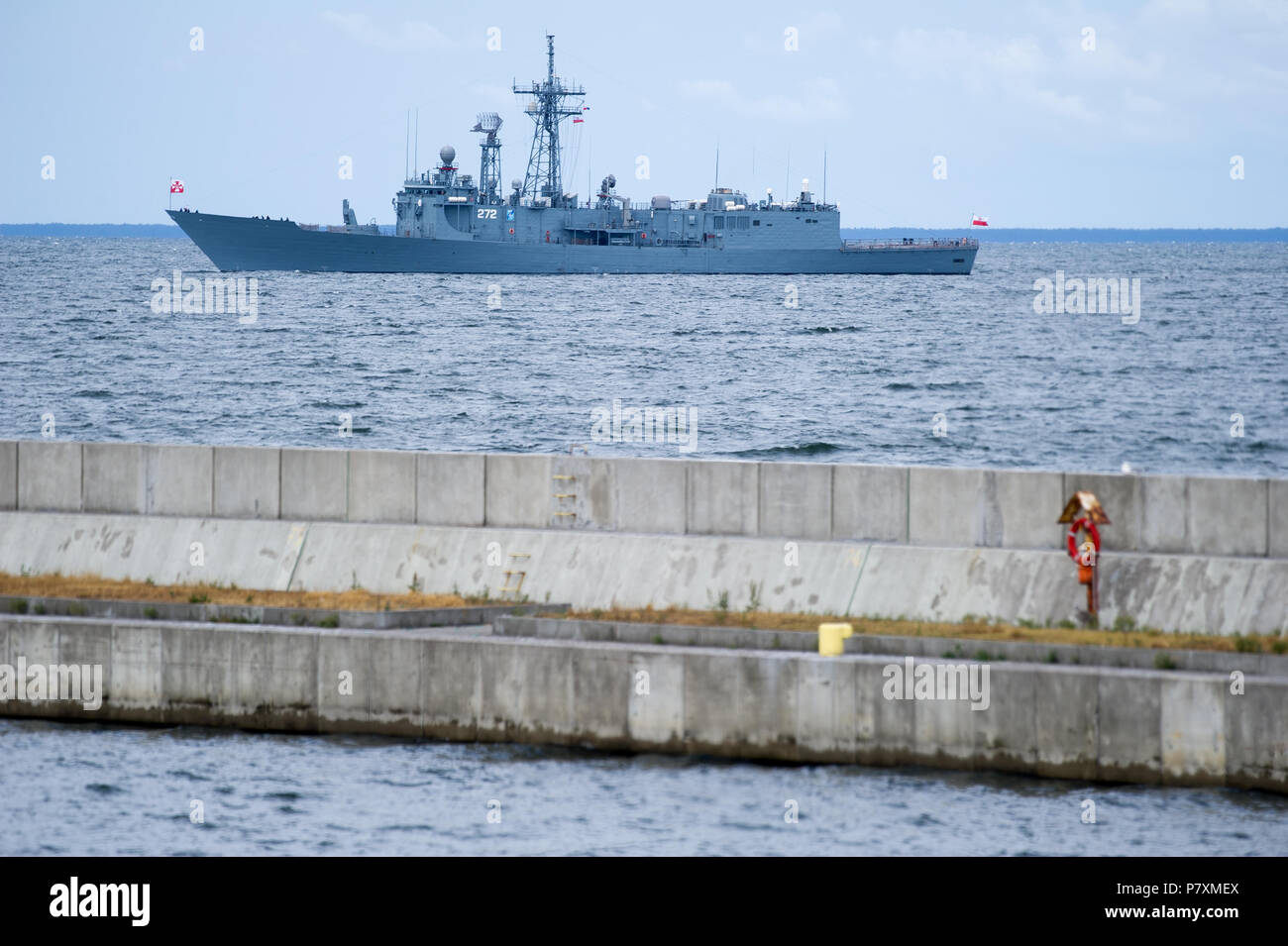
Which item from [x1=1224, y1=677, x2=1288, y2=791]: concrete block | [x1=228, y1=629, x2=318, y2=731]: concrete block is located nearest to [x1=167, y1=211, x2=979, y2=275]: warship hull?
[x1=228, y1=629, x2=318, y2=731]: concrete block

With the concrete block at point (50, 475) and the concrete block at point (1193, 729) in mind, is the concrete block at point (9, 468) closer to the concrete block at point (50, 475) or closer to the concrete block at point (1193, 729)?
the concrete block at point (50, 475)

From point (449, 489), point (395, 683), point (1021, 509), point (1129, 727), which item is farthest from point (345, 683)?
point (1129, 727)

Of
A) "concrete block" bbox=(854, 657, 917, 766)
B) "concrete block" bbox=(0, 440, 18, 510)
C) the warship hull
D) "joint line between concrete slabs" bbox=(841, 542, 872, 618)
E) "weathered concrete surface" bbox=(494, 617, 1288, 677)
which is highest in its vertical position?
the warship hull

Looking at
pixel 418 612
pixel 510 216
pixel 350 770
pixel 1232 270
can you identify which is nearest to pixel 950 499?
pixel 418 612

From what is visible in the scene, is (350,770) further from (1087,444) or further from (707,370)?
(707,370)

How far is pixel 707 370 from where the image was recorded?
5788cm

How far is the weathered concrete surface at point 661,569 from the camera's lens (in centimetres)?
1659

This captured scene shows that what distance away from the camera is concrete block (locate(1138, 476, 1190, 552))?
1700 cm

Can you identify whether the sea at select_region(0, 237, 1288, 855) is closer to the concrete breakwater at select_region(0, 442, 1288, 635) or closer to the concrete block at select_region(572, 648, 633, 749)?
the concrete block at select_region(572, 648, 633, 749)

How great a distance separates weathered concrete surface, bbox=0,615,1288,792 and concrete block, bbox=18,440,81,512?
3.58 metres

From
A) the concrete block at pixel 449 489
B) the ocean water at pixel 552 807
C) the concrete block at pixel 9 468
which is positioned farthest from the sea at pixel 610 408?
the concrete block at pixel 9 468

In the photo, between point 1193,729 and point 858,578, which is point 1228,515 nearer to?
point 1193,729

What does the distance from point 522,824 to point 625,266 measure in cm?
12065

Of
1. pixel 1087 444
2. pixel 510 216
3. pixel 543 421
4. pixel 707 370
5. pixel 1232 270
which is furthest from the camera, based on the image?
pixel 1232 270
